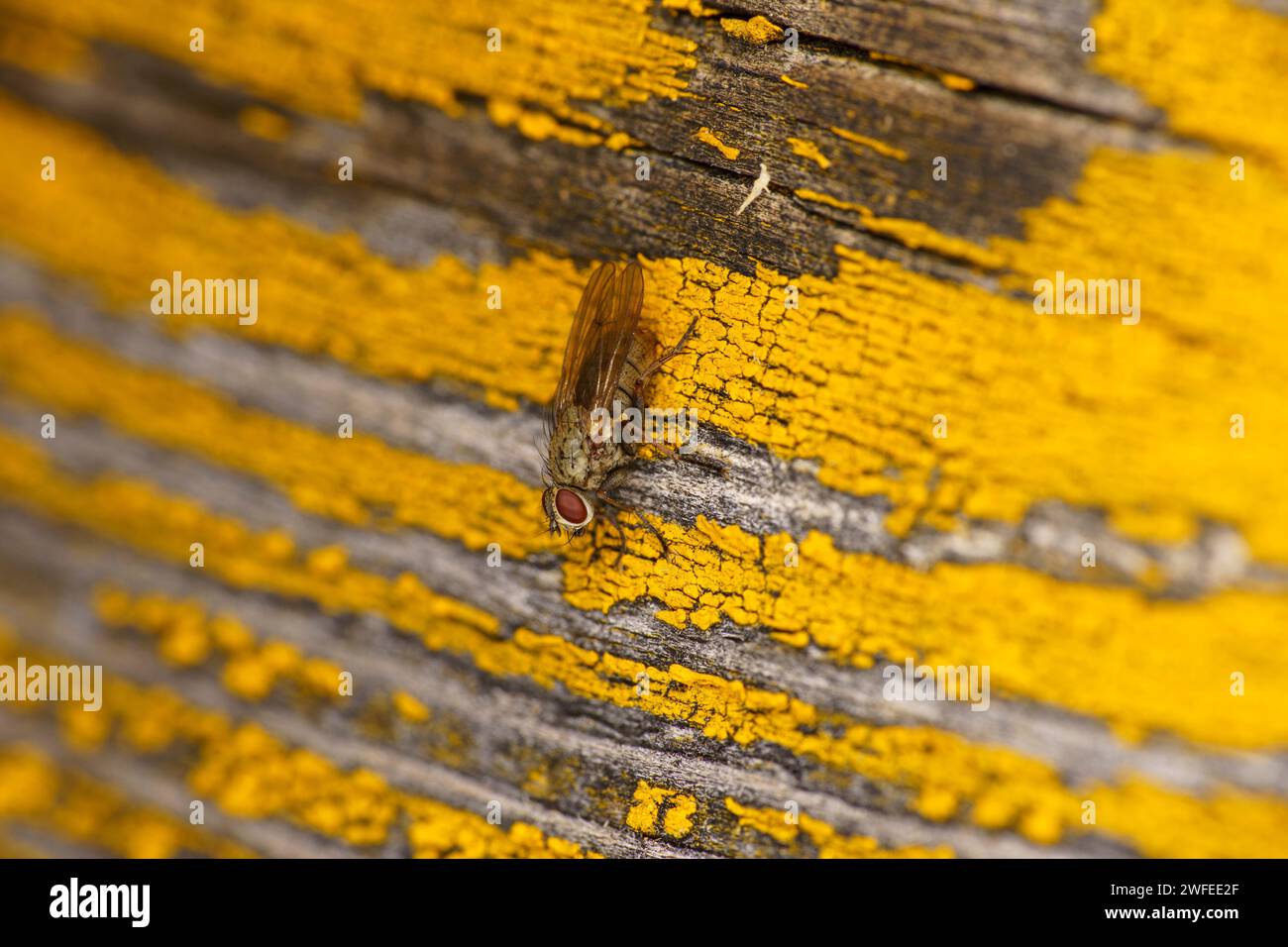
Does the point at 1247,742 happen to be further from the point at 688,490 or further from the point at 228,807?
the point at 228,807

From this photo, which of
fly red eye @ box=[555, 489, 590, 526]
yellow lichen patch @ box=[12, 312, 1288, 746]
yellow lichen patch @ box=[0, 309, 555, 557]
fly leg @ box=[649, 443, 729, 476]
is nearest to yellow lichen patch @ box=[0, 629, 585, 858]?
yellow lichen patch @ box=[12, 312, 1288, 746]

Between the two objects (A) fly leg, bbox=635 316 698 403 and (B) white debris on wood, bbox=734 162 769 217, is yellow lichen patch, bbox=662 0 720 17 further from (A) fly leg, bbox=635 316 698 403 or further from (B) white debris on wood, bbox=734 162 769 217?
(A) fly leg, bbox=635 316 698 403

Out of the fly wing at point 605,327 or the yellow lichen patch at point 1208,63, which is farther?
the fly wing at point 605,327

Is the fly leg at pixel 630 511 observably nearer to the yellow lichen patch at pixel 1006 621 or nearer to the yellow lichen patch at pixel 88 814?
the yellow lichen patch at pixel 1006 621

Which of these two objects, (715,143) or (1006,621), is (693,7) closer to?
(715,143)

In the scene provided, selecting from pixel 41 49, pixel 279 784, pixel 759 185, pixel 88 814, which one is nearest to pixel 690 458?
pixel 759 185

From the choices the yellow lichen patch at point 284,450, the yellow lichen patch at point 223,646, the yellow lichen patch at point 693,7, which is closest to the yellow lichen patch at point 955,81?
the yellow lichen patch at point 693,7
